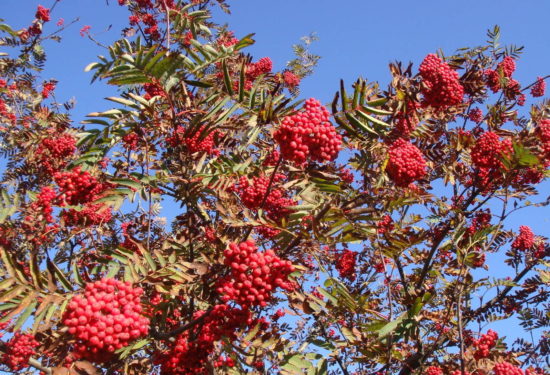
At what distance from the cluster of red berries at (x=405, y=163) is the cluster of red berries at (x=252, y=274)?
1.58 meters

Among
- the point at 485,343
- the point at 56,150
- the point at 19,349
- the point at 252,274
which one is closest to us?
the point at 252,274

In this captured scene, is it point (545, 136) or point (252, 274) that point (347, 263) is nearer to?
point (545, 136)

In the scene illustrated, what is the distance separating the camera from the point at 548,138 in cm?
462

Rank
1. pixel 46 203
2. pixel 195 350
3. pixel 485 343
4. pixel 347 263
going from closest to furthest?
pixel 195 350, pixel 46 203, pixel 485 343, pixel 347 263

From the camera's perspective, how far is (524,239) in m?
6.99

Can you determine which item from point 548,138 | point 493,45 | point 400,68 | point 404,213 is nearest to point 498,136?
point 548,138

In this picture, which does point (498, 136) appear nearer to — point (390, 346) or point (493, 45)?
point (493, 45)

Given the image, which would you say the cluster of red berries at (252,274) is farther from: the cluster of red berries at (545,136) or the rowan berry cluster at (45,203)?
the cluster of red berries at (545,136)

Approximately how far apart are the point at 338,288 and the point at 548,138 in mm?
3297

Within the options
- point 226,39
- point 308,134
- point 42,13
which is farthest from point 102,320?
point 42,13

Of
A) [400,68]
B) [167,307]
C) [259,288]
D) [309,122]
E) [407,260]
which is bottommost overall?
[167,307]

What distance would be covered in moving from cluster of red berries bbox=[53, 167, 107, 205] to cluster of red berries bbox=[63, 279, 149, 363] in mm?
1321

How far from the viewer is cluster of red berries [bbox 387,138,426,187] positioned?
3.77m

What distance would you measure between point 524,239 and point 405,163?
4.47 meters
